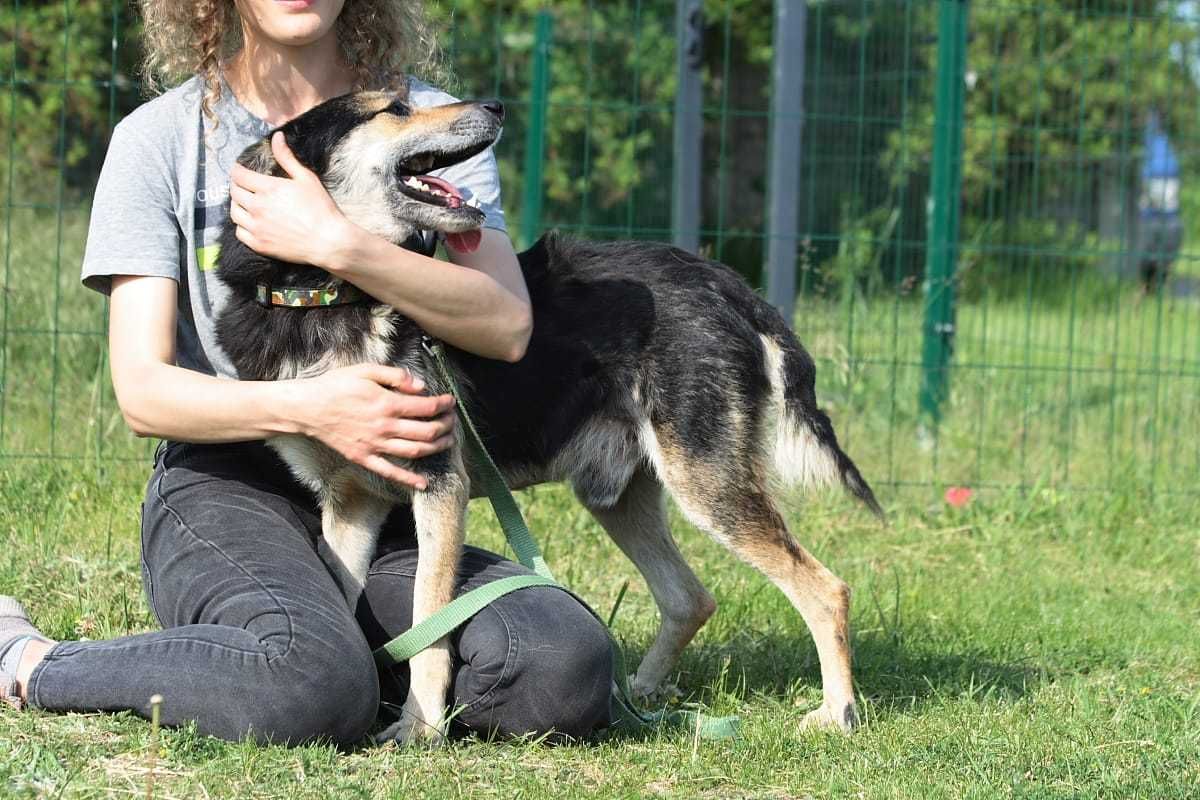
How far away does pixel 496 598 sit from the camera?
9.71ft

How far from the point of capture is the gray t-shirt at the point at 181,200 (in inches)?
115

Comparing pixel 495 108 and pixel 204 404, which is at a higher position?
pixel 495 108

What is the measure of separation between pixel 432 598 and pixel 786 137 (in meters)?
4.40

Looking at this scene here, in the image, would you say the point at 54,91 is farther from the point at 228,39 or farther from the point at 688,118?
the point at 228,39

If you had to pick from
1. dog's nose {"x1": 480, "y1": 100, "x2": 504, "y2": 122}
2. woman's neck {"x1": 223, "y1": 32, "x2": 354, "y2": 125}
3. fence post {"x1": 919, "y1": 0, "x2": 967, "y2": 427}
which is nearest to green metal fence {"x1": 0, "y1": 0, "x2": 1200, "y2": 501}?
fence post {"x1": 919, "y1": 0, "x2": 967, "y2": 427}

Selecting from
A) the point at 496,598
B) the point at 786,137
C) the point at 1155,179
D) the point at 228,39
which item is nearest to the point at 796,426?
the point at 496,598

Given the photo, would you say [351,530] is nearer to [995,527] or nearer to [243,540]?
[243,540]

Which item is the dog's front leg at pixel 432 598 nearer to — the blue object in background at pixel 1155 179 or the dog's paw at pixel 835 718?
the dog's paw at pixel 835 718

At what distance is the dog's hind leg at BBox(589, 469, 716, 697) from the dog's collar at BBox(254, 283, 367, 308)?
3.18 feet

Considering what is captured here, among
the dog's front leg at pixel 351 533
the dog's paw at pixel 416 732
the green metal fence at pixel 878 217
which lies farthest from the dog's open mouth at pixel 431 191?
the green metal fence at pixel 878 217

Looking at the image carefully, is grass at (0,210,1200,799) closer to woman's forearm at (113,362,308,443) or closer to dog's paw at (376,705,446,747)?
dog's paw at (376,705,446,747)

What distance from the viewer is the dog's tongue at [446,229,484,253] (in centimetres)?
301

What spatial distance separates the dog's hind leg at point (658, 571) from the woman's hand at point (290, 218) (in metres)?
1.11

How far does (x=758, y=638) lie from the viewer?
3959 mm
